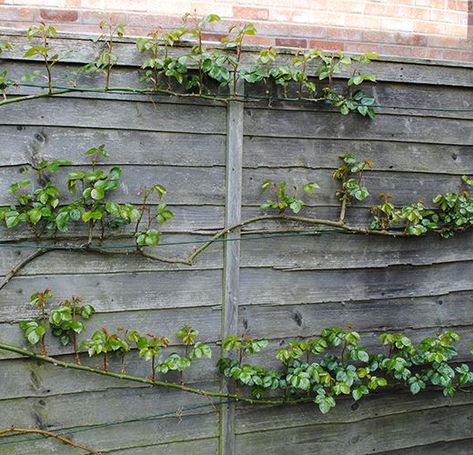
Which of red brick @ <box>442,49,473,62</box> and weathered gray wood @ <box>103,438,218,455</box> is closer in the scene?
weathered gray wood @ <box>103,438,218,455</box>

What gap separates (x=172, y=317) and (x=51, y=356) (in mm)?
488

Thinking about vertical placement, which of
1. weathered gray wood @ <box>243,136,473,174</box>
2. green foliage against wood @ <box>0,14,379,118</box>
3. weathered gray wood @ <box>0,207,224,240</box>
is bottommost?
weathered gray wood @ <box>0,207,224,240</box>

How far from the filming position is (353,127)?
2.77 m

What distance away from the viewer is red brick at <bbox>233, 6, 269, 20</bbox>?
10.0 feet

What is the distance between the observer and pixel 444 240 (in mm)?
2965

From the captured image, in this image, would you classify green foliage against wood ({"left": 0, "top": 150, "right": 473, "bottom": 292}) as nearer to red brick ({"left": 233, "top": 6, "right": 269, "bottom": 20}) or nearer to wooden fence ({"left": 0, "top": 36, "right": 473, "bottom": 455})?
wooden fence ({"left": 0, "top": 36, "right": 473, "bottom": 455})

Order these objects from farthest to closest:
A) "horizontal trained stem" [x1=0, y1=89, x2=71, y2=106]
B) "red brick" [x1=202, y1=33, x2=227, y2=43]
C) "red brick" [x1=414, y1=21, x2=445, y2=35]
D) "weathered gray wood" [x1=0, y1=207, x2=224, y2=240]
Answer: "red brick" [x1=414, y1=21, x2=445, y2=35], "red brick" [x1=202, y1=33, x2=227, y2=43], "weathered gray wood" [x1=0, y1=207, x2=224, y2=240], "horizontal trained stem" [x1=0, y1=89, x2=71, y2=106]

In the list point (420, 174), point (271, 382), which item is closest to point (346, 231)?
point (420, 174)

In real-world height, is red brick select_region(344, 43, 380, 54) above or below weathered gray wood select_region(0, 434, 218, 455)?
above

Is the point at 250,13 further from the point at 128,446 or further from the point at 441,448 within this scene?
the point at 441,448

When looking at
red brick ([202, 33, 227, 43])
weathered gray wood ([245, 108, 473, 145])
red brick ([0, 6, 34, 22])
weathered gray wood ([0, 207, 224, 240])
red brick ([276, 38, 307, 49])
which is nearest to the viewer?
weathered gray wood ([0, 207, 224, 240])

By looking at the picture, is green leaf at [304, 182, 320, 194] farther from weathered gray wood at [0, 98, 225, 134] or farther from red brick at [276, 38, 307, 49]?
red brick at [276, 38, 307, 49]

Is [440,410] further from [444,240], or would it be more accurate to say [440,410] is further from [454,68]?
[454,68]

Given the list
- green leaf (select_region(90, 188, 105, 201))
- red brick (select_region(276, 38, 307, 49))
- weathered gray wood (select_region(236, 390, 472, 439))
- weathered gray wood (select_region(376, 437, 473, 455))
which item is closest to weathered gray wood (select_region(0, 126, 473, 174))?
green leaf (select_region(90, 188, 105, 201))
